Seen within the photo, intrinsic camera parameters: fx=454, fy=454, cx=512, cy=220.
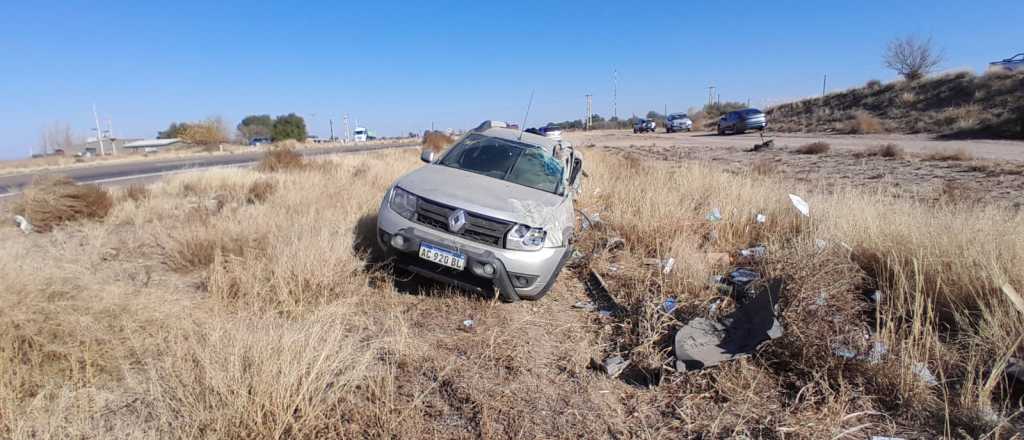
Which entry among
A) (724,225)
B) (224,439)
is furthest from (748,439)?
(724,225)

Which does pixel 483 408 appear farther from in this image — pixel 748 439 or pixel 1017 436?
pixel 1017 436

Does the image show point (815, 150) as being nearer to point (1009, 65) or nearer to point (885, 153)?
point (885, 153)

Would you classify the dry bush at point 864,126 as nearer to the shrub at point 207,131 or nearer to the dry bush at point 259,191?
the dry bush at point 259,191

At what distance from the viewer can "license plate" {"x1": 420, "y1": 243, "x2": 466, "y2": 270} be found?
12.1 ft

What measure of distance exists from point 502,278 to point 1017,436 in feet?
9.88

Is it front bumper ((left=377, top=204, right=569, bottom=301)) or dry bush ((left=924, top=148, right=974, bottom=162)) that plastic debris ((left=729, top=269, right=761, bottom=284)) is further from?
dry bush ((left=924, top=148, right=974, bottom=162))

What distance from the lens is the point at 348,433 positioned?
216 centimetres

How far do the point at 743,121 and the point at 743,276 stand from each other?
32.1 meters

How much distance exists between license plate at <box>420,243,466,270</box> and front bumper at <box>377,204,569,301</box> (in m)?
0.03

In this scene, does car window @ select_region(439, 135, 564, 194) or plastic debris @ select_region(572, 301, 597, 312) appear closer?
plastic debris @ select_region(572, 301, 597, 312)

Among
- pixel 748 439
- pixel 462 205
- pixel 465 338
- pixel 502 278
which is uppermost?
pixel 462 205

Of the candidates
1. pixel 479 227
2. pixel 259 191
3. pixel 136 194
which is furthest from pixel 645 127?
pixel 479 227

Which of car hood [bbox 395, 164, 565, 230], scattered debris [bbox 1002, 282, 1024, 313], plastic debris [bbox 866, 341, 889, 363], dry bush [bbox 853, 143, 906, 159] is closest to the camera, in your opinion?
plastic debris [bbox 866, 341, 889, 363]

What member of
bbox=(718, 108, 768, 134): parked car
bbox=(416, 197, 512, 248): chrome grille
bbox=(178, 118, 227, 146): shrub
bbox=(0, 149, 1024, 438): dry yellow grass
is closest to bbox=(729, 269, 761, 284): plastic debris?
bbox=(0, 149, 1024, 438): dry yellow grass
